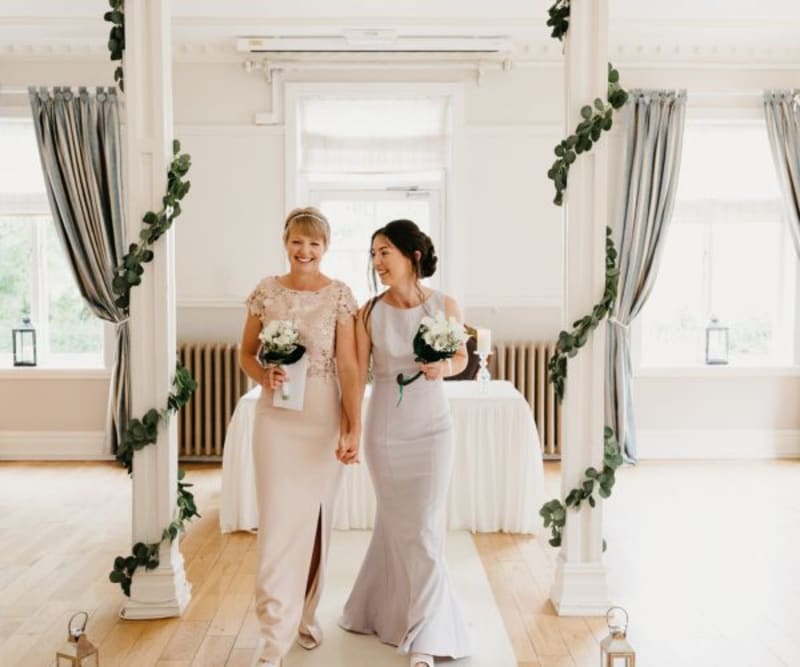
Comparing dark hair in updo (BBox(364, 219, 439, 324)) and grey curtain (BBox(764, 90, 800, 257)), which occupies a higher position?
grey curtain (BBox(764, 90, 800, 257))

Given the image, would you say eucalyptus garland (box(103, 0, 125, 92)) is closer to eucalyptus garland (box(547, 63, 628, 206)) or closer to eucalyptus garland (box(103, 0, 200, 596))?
eucalyptus garland (box(103, 0, 200, 596))

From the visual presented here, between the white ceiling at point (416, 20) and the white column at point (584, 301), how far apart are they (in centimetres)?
255

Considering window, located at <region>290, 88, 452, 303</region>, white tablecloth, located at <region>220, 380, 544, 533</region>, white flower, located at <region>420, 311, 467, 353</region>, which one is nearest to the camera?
white flower, located at <region>420, 311, 467, 353</region>

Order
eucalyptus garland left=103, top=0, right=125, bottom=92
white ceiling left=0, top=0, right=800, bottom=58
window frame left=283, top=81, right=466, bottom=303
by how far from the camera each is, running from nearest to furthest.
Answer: eucalyptus garland left=103, top=0, right=125, bottom=92
white ceiling left=0, top=0, right=800, bottom=58
window frame left=283, top=81, right=466, bottom=303

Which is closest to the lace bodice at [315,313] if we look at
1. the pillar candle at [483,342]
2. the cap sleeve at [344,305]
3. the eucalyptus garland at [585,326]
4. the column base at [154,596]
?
the cap sleeve at [344,305]

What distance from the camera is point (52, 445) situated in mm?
7074

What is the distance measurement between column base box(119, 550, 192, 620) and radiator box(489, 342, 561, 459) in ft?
11.9

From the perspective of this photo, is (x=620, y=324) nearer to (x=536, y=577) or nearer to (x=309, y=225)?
(x=536, y=577)

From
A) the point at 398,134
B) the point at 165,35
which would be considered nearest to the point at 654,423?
the point at 398,134

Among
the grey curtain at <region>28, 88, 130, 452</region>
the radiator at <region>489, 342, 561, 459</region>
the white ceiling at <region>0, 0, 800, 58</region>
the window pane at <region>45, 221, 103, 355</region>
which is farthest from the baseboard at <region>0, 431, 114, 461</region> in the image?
the radiator at <region>489, 342, 561, 459</region>

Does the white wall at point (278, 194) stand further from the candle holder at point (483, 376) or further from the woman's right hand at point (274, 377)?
the woman's right hand at point (274, 377)

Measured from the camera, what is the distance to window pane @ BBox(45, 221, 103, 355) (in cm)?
729

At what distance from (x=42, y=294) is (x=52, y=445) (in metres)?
1.30

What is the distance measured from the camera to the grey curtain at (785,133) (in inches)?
271
